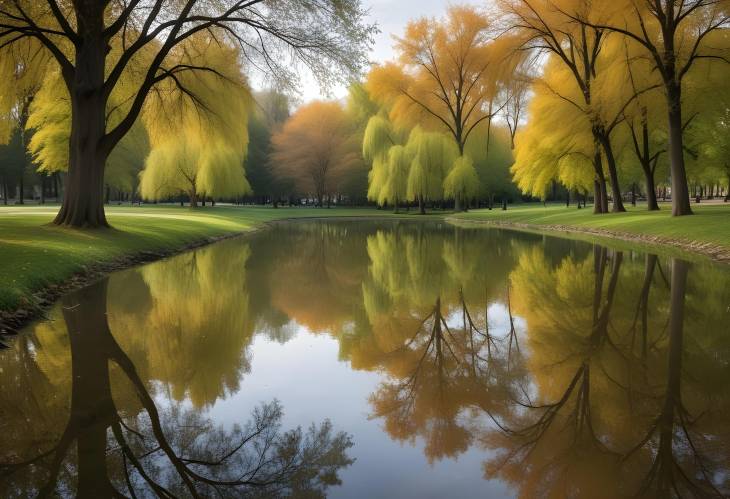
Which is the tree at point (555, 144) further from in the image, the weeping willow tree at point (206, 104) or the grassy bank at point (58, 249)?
the grassy bank at point (58, 249)

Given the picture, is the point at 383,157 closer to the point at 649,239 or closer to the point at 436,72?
the point at 436,72

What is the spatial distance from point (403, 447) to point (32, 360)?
445cm

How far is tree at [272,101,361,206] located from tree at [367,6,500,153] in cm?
1676

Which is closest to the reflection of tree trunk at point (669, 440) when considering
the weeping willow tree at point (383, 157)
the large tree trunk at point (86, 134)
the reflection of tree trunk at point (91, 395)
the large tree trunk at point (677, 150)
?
the reflection of tree trunk at point (91, 395)

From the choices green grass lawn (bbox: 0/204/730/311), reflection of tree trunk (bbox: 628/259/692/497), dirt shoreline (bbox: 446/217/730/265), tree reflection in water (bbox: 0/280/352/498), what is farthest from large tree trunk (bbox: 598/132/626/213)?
tree reflection in water (bbox: 0/280/352/498)

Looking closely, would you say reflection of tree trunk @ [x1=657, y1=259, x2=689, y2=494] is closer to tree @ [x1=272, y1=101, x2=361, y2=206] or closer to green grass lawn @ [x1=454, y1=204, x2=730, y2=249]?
green grass lawn @ [x1=454, y1=204, x2=730, y2=249]

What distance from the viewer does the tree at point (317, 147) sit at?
64.6 metres

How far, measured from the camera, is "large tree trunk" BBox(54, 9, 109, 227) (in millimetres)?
17047

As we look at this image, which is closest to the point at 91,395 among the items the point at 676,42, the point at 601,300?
the point at 601,300

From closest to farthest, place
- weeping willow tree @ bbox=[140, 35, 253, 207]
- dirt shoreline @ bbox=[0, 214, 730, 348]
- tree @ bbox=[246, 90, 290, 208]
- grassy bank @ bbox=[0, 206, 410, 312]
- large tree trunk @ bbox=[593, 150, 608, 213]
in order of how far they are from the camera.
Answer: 1. dirt shoreline @ bbox=[0, 214, 730, 348]
2. grassy bank @ bbox=[0, 206, 410, 312]
3. weeping willow tree @ bbox=[140, 35, 253, 207]
4. large tree trunk @ bbox=[593, 150, 608, 213]
5. tree @ bbox=[246, 90, 290, 208]

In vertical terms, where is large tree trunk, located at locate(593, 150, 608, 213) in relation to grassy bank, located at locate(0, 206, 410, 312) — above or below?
above

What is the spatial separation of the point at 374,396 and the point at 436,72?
44.0m

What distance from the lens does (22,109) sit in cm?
2142

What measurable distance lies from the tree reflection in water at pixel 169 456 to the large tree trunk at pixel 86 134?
46.9 feet
